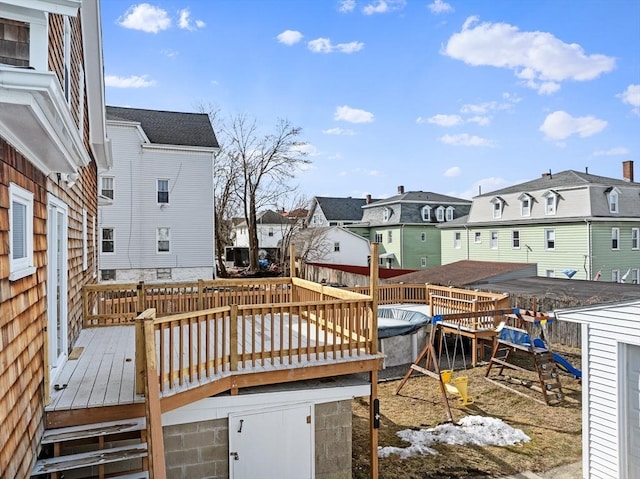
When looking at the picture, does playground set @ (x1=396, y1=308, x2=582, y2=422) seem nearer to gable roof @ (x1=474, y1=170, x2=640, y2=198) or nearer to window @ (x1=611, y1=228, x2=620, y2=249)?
window @ (x1=611, y1=228, x2=620, y2=249)

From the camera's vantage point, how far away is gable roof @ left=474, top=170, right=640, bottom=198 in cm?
2430

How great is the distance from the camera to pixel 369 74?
20297 millimetres

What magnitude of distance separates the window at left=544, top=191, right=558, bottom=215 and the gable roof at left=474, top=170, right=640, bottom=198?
0.46 m

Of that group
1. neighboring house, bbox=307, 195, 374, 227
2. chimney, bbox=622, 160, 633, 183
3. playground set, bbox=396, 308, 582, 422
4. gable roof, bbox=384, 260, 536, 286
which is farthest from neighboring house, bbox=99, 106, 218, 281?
chimney, bbox=622, 160, 633, 183

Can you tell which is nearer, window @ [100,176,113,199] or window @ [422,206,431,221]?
window @ [100,176,113,199]

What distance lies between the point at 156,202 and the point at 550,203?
68.6 ft

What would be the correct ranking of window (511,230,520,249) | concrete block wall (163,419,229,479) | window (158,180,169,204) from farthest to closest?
window (511,230,520,249), window (158,180,169,204), concrete block wall (163,419,229,479)

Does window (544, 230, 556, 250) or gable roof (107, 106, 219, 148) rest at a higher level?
gable roof (107, 106, 219, 148)

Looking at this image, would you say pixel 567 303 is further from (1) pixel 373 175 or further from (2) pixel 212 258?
(1) pixel 373 175

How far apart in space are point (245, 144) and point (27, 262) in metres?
27.1

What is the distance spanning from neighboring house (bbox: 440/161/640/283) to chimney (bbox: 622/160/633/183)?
0.04 meters

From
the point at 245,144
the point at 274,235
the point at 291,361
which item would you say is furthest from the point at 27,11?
the point at 274,235

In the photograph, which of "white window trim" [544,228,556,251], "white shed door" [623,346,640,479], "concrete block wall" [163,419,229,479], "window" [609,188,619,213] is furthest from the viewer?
"white window trim" [544,228,556,251]

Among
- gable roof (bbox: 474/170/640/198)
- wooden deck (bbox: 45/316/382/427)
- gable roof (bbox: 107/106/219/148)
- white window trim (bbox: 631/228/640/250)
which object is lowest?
wooden deck (bbox: 45/316/382/427)
